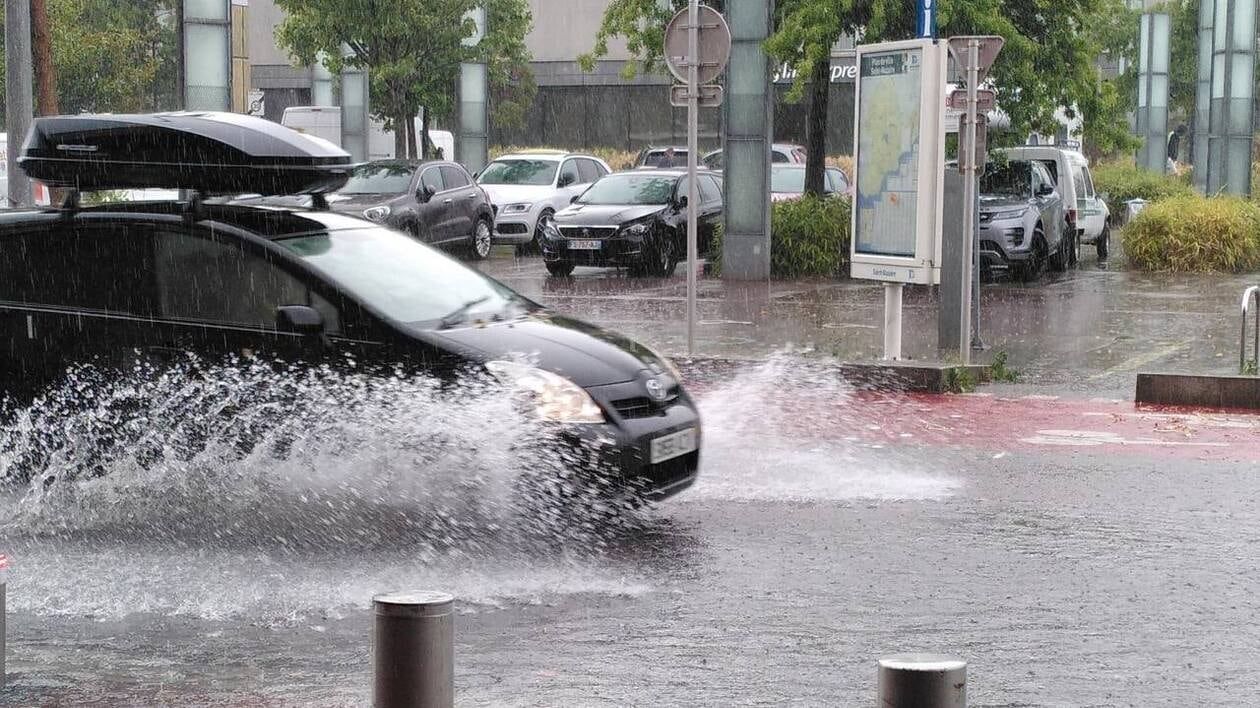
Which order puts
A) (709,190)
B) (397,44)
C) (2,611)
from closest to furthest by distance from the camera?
(2,611) < (709,190) < (397,44)

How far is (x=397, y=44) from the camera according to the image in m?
39.6

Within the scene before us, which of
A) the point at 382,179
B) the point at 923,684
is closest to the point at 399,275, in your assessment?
the point at 923,684

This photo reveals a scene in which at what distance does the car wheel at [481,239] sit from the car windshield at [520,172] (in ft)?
9.22

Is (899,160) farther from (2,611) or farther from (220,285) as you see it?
(2,611)

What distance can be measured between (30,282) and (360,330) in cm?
193

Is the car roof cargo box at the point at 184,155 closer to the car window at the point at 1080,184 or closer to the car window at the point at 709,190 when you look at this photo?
the car window at the point at 709,190

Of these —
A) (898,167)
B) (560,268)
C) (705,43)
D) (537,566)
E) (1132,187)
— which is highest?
(705,43)

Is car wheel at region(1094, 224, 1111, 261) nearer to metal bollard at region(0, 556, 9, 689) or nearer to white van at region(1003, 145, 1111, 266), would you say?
white van at region(1003, 145, 1111, 266)

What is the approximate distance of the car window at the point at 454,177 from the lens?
1076 inches

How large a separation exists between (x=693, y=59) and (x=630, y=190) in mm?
11481

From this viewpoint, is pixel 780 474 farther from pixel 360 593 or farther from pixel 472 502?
pixel 360 593

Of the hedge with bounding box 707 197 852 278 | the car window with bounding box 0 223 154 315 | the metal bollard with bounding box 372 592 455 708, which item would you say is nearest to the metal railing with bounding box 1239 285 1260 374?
the car window with bounding box 0 223 154 315

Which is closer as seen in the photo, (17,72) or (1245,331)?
(1245,331)

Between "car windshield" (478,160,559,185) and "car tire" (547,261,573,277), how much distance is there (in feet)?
18.7
